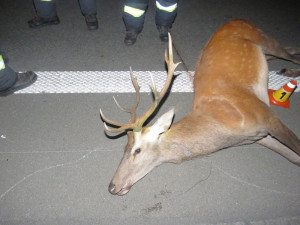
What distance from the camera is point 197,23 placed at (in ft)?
15.2

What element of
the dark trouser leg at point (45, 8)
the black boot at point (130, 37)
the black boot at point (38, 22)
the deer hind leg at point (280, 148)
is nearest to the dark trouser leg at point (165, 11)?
the black boot at point (130, 37)

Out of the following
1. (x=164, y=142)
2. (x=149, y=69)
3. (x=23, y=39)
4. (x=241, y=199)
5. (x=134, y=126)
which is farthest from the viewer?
(x=23, y=39)

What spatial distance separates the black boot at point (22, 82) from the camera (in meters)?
3.14

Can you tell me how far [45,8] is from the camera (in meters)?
3.94

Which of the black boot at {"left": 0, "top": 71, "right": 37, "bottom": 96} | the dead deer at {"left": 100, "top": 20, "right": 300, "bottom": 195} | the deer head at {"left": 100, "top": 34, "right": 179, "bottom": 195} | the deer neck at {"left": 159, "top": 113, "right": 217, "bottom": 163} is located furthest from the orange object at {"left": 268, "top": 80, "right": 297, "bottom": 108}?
the black boot at {"left": 0, "top": 71, "right": 37, "bottom": 96}

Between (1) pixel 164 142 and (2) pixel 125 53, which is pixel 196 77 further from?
(2) pixel 125 53

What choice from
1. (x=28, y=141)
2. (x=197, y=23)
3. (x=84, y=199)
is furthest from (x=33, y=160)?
(x=197, y=23)

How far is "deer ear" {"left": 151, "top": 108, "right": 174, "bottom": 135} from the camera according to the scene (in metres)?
2.17

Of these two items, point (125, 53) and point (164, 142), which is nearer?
point (164, 142)

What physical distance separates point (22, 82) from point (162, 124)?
2203mm

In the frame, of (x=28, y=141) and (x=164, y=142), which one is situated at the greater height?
(x=164, y=142)

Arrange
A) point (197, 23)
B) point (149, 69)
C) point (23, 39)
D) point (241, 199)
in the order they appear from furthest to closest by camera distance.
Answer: point (197, 23)
point (23, 39)
point (149, 69)
point (241, 199)

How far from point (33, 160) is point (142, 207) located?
1.34 metres

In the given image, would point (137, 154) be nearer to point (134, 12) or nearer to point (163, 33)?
point (134, 12)
